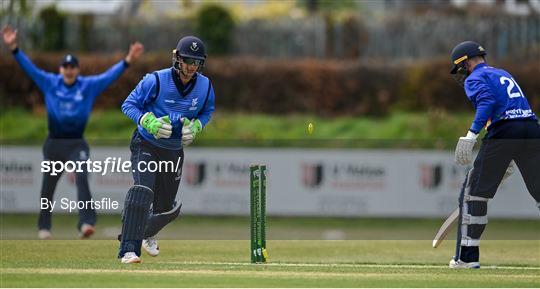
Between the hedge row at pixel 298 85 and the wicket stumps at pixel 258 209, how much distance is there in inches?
633

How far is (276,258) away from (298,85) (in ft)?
49.3

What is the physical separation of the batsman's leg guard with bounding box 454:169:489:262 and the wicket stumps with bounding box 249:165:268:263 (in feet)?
6.37

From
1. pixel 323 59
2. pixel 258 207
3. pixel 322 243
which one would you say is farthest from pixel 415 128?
pixel 258 207

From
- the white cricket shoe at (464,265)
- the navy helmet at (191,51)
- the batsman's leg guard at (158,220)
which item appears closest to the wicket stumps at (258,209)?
the batsman's leg guard at (158,220)

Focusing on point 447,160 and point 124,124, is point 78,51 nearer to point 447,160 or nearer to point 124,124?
point 124,124

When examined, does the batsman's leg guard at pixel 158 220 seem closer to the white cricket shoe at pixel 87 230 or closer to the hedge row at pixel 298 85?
the white cricket shoe at pixel 87 230

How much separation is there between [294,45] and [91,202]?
15.8 m

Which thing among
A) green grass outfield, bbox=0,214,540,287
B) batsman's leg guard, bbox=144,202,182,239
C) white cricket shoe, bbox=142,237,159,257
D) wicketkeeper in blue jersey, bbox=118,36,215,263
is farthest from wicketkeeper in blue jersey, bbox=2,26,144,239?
wicketkeeper in blue jersey, bbox=118,36,215,263

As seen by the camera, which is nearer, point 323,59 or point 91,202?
point 91,202

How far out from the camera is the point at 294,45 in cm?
3212

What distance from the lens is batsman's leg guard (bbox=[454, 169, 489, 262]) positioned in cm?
1285

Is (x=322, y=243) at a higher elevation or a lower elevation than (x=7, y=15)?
lower

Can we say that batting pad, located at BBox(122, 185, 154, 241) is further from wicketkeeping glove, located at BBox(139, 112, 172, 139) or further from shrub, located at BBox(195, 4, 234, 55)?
shrub, located at BBox(195, 4, 234, 55)

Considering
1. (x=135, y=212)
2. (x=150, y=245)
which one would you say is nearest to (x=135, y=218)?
(x=135, y=212)
